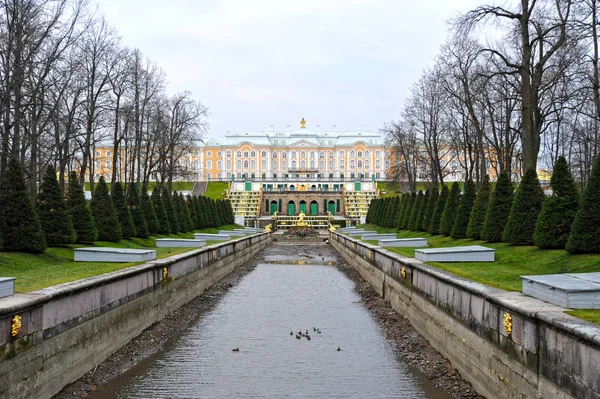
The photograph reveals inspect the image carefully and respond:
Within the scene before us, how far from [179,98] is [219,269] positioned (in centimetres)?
2117

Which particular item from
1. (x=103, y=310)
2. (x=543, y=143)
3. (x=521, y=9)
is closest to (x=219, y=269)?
(x=103, y=310)

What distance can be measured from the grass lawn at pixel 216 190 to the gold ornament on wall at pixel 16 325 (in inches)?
2952

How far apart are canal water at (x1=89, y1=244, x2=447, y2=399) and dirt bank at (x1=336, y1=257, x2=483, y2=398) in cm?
19

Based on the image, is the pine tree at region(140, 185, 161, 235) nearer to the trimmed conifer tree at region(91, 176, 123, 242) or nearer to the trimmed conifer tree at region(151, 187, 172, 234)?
the trimmed conifer tree at region(151, 187, 172, 234)

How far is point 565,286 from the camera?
6738 millimetres

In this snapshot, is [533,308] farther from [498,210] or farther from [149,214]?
[149,214]

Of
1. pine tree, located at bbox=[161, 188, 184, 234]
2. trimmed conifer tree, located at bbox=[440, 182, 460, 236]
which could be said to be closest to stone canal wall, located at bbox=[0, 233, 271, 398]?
trimmed conifer tree, located at bbox=[440, 182, 460, 236]

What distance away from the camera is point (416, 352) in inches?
413

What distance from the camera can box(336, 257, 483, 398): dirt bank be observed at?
8.36 metres

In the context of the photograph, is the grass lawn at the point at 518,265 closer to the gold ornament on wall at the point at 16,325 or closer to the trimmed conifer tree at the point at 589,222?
the trimmed conifer tree at the point at 589,222

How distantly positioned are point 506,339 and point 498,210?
12.4m

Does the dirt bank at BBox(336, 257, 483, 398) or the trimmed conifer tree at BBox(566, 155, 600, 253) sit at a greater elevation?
the trimmed conifer tree at BBox(566, 155, 600, 253)

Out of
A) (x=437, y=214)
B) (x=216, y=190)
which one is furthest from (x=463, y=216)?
(x=216, y=190)

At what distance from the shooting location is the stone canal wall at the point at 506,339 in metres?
5.27
